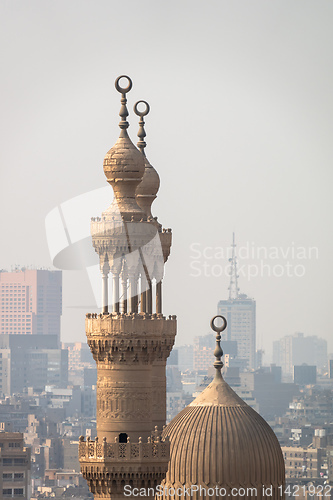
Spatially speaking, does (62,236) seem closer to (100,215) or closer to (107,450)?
(100,215)

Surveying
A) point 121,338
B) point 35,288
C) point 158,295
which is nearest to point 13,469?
point 35,288

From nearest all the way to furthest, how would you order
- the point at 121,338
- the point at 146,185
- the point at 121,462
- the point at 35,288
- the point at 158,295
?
the point at 121,462, the point at 121,338, the point at 158,295, the point at 146,185, the point at 35,288

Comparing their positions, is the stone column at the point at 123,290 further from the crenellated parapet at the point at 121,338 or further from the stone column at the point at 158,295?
the stone column at the point at 158,295

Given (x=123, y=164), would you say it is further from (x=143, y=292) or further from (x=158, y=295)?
(x=158, y=295)

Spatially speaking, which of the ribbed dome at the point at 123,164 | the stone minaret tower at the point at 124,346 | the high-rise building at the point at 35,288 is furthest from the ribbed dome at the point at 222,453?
the high-rise building at the point at 35,288

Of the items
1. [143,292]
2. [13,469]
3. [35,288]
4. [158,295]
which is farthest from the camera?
[35,288]

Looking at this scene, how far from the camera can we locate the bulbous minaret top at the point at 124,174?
36.3 meters

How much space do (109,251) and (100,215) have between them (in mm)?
972

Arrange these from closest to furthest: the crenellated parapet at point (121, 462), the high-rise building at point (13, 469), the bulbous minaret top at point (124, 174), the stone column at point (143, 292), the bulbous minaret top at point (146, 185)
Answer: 1. the crenellated parapet at point (121, 462)
2. the bulbous minaret top at point (124, 174)
3. the stone column at point (143, 292)
4. the bulbous minaret top at point (146, 185)
5. the high-rise building at point (13, 469)

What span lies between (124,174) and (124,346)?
11.2ft

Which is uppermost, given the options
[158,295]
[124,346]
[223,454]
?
[158,295]

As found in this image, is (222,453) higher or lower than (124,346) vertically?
lower

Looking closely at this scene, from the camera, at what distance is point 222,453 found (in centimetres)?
4403

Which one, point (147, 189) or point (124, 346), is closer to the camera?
point (124, 346)
